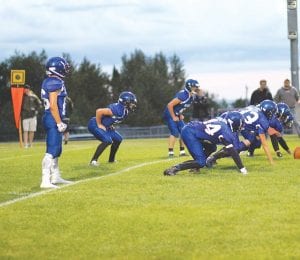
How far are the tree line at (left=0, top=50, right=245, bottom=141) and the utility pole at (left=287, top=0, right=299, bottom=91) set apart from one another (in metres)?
28.3

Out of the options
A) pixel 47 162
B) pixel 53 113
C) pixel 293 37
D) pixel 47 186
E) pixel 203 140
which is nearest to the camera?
pixel 47 186

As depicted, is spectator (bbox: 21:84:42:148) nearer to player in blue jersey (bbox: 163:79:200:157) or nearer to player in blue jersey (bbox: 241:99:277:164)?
player in blue jersey (bbox: 163:79:200:157)

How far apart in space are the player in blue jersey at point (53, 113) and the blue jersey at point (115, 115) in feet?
12.8

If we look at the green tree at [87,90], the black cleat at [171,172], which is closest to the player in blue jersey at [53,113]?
the black cleat at [171,172]

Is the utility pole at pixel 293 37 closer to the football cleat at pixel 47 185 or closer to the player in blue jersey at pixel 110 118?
the player in blue jersey at pixel 110 118

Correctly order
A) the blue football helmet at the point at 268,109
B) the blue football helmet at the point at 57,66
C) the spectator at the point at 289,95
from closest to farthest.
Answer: the blue football helmet at the point at 57,66 < the blue football helmet at the point at 268,109 < the spectator at the point at 289,95

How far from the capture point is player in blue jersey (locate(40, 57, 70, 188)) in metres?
12.3

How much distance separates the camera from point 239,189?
36.0 ft

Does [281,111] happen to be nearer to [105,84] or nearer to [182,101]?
[182,101]

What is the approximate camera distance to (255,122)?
15.1 m

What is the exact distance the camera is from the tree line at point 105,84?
2635 inches

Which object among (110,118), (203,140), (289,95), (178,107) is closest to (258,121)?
(203,140)

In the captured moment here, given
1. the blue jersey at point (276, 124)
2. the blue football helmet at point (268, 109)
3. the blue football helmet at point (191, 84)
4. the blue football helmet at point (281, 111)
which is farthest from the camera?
the blue football helmet at point (191, 84)

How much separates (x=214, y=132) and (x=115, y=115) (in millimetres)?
3896
